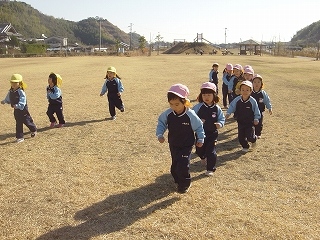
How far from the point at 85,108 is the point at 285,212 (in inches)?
353

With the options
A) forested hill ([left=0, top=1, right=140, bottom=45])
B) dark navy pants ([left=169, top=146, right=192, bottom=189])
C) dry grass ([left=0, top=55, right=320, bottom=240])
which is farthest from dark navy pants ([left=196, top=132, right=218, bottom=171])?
forested hill ([left=0, top=1, right=140, bottom=45])

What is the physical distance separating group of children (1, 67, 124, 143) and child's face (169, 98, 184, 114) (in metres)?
4.42

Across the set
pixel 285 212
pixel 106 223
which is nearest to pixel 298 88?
pixel 285 212

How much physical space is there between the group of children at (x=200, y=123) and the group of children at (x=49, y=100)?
4271 millimetres

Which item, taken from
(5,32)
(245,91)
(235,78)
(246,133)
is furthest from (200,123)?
(5,32)

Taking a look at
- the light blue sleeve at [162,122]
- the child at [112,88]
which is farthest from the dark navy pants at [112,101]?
Result: the light blue sleeve at [162,122]

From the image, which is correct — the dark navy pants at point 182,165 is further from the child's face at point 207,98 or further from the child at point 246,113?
the child at point 246,113

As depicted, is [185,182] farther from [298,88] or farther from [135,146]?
[298,88]

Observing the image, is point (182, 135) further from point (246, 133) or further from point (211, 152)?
point (246, 133)

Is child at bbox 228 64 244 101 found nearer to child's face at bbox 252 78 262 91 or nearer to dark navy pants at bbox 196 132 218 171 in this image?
child's face at bbox 252 78 262 91

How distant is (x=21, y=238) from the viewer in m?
3.78

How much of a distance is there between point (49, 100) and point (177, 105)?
5475mm

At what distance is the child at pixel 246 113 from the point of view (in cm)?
678

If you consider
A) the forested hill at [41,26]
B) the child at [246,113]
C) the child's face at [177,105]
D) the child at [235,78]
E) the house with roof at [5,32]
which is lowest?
the child at [246,113]
